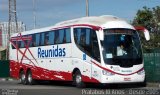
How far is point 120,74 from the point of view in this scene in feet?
73.3

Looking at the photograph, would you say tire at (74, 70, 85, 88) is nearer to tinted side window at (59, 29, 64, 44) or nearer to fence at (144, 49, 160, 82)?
tinted side window at (59, 29, 64, 44)

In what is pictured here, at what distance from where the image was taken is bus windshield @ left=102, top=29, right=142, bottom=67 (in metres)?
22.5

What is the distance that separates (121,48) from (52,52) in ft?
20.6

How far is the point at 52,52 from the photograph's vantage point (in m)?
27.8

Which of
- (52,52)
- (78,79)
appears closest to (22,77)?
(52,52)

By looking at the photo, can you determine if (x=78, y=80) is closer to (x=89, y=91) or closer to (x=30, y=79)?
(x=89, y=91)

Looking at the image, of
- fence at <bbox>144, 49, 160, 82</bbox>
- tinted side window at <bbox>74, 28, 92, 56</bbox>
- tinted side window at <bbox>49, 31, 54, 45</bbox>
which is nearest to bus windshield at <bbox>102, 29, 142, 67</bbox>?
tinted side window at <bbox>74, 28, 92, 56</bbox>

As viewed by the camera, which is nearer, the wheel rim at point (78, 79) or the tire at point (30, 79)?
the wheel rim at point (78, 79)

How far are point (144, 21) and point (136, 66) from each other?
76.0 feet

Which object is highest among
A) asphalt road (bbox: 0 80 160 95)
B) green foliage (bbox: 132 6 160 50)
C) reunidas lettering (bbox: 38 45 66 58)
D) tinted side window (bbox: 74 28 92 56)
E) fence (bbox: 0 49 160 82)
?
green foliage (bbox: 132 6 160 50)

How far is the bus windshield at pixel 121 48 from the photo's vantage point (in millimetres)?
22531

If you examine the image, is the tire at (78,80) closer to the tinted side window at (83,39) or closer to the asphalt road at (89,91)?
the asphalt road at (89,91)

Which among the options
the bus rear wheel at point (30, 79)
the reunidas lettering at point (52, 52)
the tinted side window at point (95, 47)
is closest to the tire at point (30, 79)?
the bus rear wheel at point (30, 79)

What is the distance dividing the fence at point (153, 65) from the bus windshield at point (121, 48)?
17.1 ft
